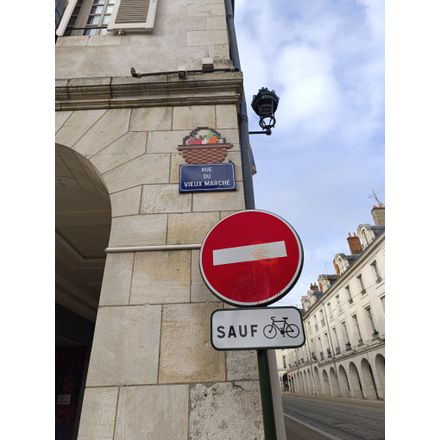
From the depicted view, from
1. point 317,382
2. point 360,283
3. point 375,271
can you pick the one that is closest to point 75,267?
point 375,271

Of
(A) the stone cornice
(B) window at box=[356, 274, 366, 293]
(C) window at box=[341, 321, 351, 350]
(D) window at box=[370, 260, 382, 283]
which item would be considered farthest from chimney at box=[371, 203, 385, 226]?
(A) the stone cornice

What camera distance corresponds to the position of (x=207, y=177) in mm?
2988

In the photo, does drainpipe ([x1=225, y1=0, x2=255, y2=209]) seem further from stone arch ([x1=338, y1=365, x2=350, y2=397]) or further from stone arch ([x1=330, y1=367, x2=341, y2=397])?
stone arch ([x1=330, y1=367, x2=341, y2=397])

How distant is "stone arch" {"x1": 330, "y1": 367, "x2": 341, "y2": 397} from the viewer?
3063 cm

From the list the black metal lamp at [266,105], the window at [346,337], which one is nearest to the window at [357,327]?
the window at [346,337]

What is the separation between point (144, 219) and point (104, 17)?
16.6 ft

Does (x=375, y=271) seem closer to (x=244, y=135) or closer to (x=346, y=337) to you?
(x=346, y=337)

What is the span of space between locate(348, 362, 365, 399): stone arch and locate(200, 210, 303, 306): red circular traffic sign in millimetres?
30034

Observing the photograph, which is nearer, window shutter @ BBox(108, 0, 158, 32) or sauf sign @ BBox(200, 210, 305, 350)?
sauf sign @ BBox(200, 210, 305, 350)

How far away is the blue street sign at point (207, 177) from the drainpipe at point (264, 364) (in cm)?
20

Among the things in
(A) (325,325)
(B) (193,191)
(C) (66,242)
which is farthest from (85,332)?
(A) (325,325)

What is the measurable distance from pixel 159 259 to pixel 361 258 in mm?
25976

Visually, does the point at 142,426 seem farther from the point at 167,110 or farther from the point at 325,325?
the point at 325,325

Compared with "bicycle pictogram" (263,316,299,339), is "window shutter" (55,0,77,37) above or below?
above
